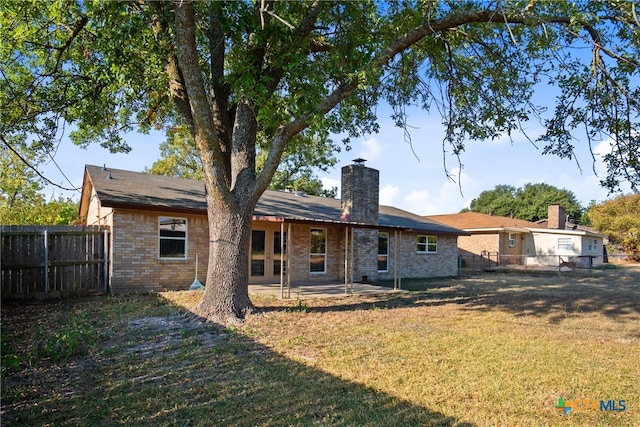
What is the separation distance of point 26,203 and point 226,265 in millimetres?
18899

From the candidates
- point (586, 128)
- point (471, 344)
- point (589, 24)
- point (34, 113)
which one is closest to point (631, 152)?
point (586, 128)

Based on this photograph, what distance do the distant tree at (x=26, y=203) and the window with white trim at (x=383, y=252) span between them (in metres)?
15.6

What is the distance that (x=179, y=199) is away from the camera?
532 inches

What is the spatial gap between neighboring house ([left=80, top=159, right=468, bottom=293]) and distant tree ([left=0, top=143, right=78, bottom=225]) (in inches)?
136

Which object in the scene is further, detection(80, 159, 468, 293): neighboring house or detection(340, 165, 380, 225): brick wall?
detection(340, 165, 380, 225): brick wall

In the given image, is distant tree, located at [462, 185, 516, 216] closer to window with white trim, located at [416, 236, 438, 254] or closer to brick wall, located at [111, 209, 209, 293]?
window with white trim, located at [416, 236, 438, 254]

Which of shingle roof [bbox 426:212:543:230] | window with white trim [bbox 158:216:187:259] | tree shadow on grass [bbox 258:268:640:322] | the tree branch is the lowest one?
tree shadow on grass [bbox 258:268:640:322]

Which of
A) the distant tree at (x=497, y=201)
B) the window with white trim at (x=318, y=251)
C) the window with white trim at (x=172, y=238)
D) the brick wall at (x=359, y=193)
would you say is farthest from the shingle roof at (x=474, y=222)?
the distant tree at (x=497, y=201)

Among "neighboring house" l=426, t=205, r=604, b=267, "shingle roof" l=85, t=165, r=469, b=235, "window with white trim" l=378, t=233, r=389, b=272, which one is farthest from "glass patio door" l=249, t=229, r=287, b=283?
"neighboring house" l=426, t=205, r=604, b=267

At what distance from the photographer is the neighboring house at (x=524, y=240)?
2735cm

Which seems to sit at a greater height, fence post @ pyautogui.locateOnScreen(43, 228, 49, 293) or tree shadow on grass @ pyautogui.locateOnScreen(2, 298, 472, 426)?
fence post @ pyautogui.locateOnScreen(43, 228, 49, 293)

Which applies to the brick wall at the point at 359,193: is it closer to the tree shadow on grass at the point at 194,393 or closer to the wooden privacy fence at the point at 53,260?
the wooden privacy fence at the point at 53,260

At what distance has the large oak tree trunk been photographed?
25.7ft

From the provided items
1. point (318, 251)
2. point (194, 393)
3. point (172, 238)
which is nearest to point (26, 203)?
point (172, 238)
